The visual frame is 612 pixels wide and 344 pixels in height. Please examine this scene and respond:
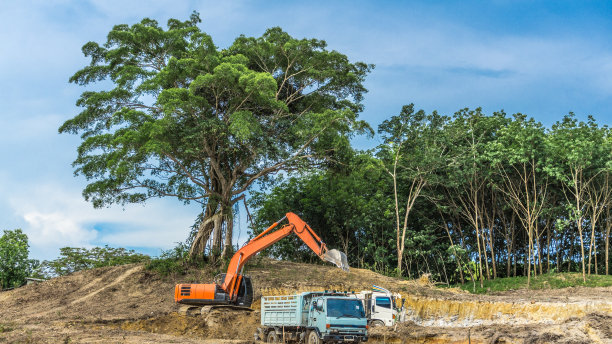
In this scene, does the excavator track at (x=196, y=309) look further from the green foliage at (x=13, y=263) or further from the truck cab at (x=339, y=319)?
the green foliage at (x=13, y=263)

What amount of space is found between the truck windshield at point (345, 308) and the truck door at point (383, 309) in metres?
4.02

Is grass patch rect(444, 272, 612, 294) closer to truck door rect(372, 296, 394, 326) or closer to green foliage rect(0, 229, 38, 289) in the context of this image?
truck door rect(372, 296, 394, 326)

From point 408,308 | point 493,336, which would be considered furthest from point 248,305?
point 493,336

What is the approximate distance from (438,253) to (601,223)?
11.1m

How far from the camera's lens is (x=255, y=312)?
22969mm

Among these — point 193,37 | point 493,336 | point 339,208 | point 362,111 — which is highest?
point 193,37

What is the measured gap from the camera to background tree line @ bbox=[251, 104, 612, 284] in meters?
29.9

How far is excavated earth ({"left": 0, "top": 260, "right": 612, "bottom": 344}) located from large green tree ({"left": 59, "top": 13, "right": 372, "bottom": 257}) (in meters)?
4.01

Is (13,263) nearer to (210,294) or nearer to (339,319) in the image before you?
(210,294)

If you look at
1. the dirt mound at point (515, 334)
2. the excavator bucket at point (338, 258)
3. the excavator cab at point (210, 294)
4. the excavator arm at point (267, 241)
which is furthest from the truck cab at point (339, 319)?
the excavator cab at point (210, 294)

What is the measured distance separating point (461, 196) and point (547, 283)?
25.3ft

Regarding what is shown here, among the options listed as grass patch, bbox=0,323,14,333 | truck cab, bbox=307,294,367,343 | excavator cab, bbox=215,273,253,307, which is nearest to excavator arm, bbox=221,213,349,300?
excavator cab, bbox=215,273,253,307

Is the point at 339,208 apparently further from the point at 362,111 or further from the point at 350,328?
the point at 350,328

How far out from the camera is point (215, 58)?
90.6 ft
